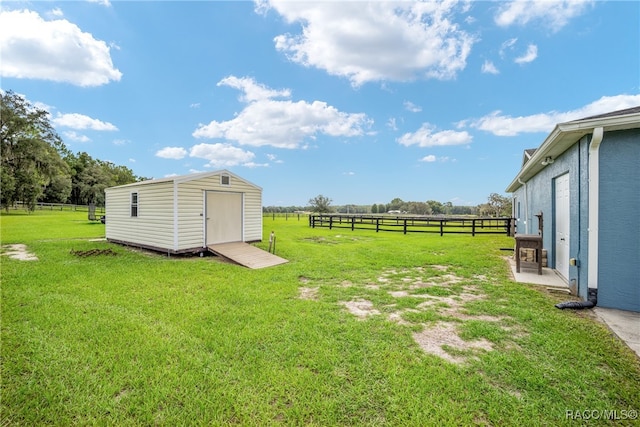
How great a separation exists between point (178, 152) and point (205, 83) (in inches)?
451

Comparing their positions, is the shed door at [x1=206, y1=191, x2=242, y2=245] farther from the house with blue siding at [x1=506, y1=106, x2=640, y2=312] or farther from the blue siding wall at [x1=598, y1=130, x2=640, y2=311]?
the blue siding wall at [x1=598, y1=130, x2=640, y2=311]

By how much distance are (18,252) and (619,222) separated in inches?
572

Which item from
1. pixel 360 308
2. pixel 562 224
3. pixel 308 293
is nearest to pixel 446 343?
pixel 360 308

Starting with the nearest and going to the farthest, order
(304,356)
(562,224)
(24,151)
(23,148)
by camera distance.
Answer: (304,356) → (562,224) → (23,148) → (24,151)

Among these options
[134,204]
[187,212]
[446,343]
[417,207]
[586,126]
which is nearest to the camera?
[446,343]

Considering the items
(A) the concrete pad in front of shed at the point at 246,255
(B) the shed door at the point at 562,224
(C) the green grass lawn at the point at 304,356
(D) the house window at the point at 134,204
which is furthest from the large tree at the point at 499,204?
(D) the house window at the point at 134,204

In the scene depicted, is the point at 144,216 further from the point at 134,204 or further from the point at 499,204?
the point at 499,204

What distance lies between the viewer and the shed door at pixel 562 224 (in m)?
5.22

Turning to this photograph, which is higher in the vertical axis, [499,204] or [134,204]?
[499,204]

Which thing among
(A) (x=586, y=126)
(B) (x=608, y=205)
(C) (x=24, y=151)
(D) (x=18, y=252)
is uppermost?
(C) (x=24, y=151)

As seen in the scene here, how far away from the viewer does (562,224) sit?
5.59m

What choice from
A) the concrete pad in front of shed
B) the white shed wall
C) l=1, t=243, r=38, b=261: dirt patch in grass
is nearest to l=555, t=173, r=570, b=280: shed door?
the concrete pad in front of shed

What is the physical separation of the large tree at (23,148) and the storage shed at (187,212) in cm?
2290

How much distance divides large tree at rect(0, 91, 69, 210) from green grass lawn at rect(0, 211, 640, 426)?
1128 inches
